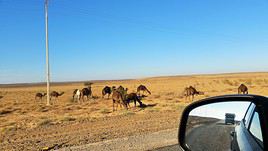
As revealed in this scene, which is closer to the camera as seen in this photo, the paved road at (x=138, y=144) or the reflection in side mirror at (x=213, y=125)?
the reflection in side mirror at (x=213, y=125)

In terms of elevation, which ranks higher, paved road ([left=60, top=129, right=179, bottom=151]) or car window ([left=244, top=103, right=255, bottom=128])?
car window ([left=244, top=103, right=255, bottom=128])

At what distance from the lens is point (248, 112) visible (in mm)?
3064

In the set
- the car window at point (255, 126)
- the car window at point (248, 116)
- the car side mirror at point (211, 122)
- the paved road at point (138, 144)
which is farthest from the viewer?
the paved road at point (138, 144)

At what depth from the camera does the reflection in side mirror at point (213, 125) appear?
308 centimetres

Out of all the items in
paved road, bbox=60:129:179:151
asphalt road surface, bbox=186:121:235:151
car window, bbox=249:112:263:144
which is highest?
car window, bbox=249:112:263:144

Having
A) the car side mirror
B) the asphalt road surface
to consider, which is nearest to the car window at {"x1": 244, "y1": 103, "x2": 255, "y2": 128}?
the car side mirror

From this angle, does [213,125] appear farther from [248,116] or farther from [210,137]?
[248,116]

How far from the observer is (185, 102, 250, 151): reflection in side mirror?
3.08 metres

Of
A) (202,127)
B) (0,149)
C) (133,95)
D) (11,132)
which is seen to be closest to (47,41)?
(133,95)

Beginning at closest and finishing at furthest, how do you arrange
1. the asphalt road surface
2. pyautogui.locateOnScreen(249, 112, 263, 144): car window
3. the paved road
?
pyautogui.locateOnScreen(249, 112, 263, 144): car window
the asphalt road surface
the paved road

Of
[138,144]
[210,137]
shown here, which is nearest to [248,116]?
[210,137]

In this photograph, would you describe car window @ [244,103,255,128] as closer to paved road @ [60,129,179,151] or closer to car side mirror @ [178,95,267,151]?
car side mirror @ [178,95,267,151]

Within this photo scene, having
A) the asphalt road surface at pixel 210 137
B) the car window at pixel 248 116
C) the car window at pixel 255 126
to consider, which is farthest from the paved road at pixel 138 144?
the car window at pixel 255 126

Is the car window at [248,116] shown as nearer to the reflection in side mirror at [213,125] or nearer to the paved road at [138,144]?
the reflection in side mirror at [213,125]
